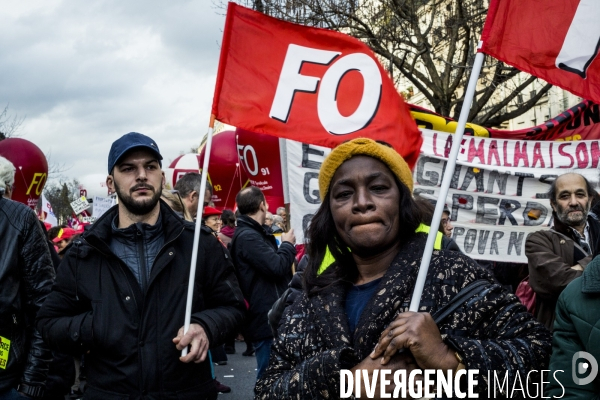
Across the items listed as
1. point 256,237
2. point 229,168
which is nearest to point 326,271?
point 256,237

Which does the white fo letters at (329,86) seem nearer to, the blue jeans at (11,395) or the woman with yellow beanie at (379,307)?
the woman with yellow beanie at (379,307)

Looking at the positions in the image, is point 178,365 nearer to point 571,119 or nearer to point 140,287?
point 140,287

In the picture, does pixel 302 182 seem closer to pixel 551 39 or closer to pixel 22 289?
pixel 22 289

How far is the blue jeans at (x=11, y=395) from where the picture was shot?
3229 millimetres

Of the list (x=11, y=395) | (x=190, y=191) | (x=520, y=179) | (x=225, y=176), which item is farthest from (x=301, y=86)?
(x=225, y=176)

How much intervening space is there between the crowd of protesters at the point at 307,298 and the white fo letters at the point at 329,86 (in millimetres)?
996

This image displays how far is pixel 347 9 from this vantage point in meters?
15.7

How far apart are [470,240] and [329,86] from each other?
2.67 metres

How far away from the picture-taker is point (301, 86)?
4.14m

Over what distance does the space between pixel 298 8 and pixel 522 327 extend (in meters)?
14.3

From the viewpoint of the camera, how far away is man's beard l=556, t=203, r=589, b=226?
442 centimetres

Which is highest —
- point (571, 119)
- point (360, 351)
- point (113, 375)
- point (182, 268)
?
point (571, 119)

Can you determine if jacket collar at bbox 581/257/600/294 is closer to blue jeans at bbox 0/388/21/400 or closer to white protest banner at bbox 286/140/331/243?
blue jeans at bbox 0/388/21/400

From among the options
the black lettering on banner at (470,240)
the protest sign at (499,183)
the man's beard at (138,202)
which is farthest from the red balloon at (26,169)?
the man's beard at (138,202)
